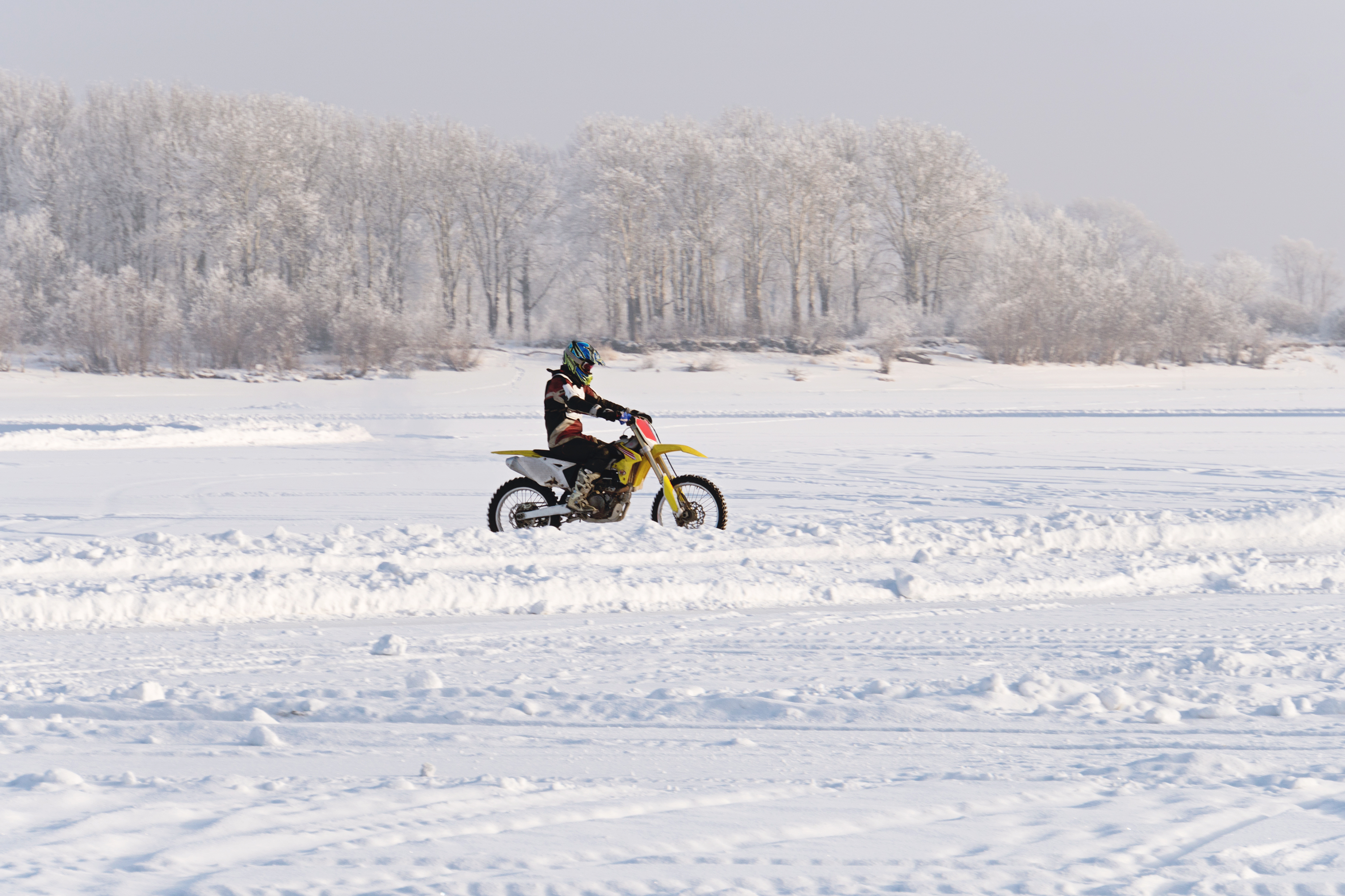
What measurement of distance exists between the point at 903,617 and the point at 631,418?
3.40 meters

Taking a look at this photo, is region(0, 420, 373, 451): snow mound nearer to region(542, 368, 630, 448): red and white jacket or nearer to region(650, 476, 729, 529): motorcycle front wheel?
region(542, 368, 630, 448): red and white jacket

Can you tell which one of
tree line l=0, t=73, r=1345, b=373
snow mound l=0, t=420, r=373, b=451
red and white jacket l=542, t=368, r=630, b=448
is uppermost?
tree line l=0, t=73, r=1345, b=373

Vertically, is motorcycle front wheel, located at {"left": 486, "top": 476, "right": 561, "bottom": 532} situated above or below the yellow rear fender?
below

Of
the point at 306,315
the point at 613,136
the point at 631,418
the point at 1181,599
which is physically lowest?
the point at 1181,599

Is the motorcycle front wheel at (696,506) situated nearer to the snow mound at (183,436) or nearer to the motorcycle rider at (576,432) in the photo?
the motorcycle rider at (576,432)

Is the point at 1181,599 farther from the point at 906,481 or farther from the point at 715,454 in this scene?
the point at 715,454

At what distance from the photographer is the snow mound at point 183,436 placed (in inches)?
819

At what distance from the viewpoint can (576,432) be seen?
10516 mm

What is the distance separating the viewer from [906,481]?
50.2ft

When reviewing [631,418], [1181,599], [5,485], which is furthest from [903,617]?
[5,485]

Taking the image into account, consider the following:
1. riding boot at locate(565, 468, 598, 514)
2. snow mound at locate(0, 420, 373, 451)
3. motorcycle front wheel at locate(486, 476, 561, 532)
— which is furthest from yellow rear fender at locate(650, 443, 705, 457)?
snow mound at locate(0, 420, 373, 451)

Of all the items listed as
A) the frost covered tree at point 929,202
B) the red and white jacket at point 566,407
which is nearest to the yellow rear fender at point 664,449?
the red and white jacket at point 566,407

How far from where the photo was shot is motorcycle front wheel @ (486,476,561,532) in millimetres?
10750

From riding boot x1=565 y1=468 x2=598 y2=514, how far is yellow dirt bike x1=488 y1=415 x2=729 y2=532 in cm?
4
